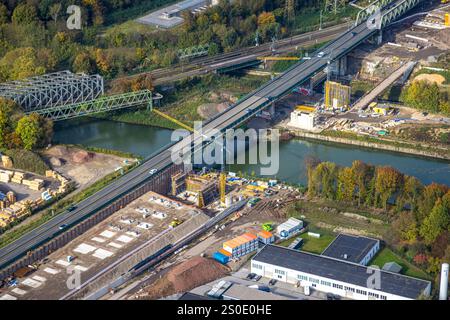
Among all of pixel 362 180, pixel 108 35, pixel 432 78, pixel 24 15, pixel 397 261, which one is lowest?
pixel 397 261

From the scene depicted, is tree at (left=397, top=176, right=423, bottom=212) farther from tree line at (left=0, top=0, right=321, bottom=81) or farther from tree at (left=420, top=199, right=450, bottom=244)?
tree line at (left=0, top=0, right=321, bottom=81)

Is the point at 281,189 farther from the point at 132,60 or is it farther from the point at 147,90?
the point at 132,60

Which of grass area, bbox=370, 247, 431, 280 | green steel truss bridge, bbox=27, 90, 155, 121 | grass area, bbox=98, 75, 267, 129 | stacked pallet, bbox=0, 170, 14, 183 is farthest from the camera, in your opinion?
grass area, bbox=98, 75, 267, 129

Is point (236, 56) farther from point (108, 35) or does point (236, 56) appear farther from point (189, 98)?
point (108, 35)

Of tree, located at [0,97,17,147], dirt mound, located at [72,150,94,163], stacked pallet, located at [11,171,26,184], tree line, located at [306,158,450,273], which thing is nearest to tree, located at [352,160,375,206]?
tree line, located at [306,158,450,273]

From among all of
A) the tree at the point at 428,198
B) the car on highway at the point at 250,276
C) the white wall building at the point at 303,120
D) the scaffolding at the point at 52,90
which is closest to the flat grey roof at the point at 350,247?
the tree at the point at 428,198

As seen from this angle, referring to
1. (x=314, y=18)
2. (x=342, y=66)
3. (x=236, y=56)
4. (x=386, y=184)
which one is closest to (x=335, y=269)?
(x=386, y=184)

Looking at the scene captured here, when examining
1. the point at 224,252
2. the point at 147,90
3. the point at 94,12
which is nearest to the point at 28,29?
the point at 94,12
